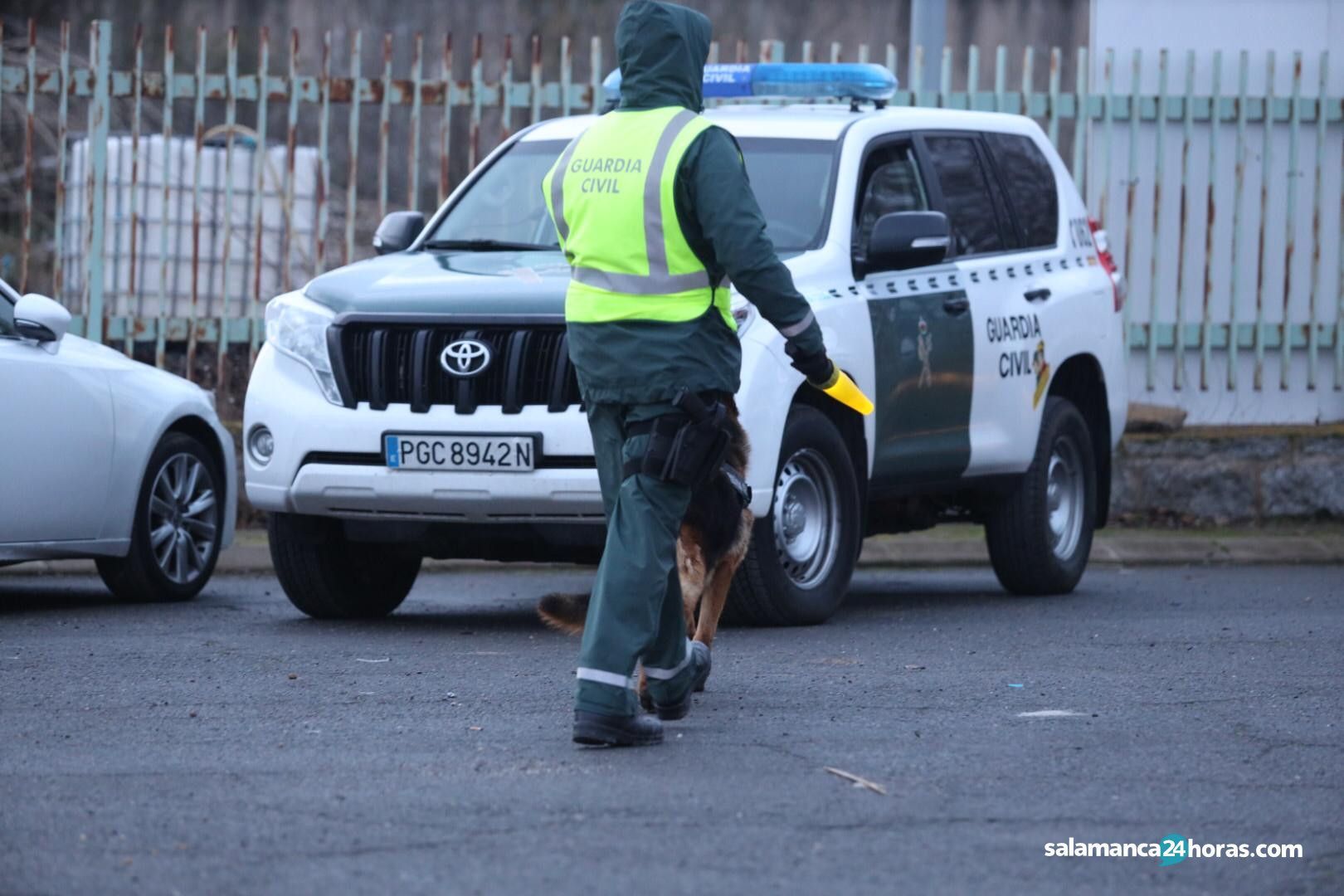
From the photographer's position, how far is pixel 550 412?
25.0 feet

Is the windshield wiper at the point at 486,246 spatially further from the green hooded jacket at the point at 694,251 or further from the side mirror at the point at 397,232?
the green hooded jacket at the point at 694,251

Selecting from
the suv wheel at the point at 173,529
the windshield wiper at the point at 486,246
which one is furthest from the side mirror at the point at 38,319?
the windshield wiper at the point at 486,246

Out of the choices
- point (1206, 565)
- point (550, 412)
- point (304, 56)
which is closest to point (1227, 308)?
point (1206, 565)

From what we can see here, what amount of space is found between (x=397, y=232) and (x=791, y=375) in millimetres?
1877

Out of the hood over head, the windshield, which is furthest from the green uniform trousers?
the windshield

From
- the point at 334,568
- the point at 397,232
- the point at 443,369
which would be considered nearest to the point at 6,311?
the point at 397,232

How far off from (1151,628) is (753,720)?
2862mm

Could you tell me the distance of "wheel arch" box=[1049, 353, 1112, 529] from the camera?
10.0 metres

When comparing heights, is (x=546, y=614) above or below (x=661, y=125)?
below

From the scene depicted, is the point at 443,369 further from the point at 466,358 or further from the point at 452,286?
the point at 452,286

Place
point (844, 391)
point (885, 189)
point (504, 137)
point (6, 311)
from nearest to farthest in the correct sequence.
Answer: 1. point (844, 391)
2. point (6, 311)
3. point (885, 189)
4. point (504, 137)

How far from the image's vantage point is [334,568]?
8.33 meters

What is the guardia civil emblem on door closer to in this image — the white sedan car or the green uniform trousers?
the white sedan car

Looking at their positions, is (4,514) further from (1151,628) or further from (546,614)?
(1151,628)
